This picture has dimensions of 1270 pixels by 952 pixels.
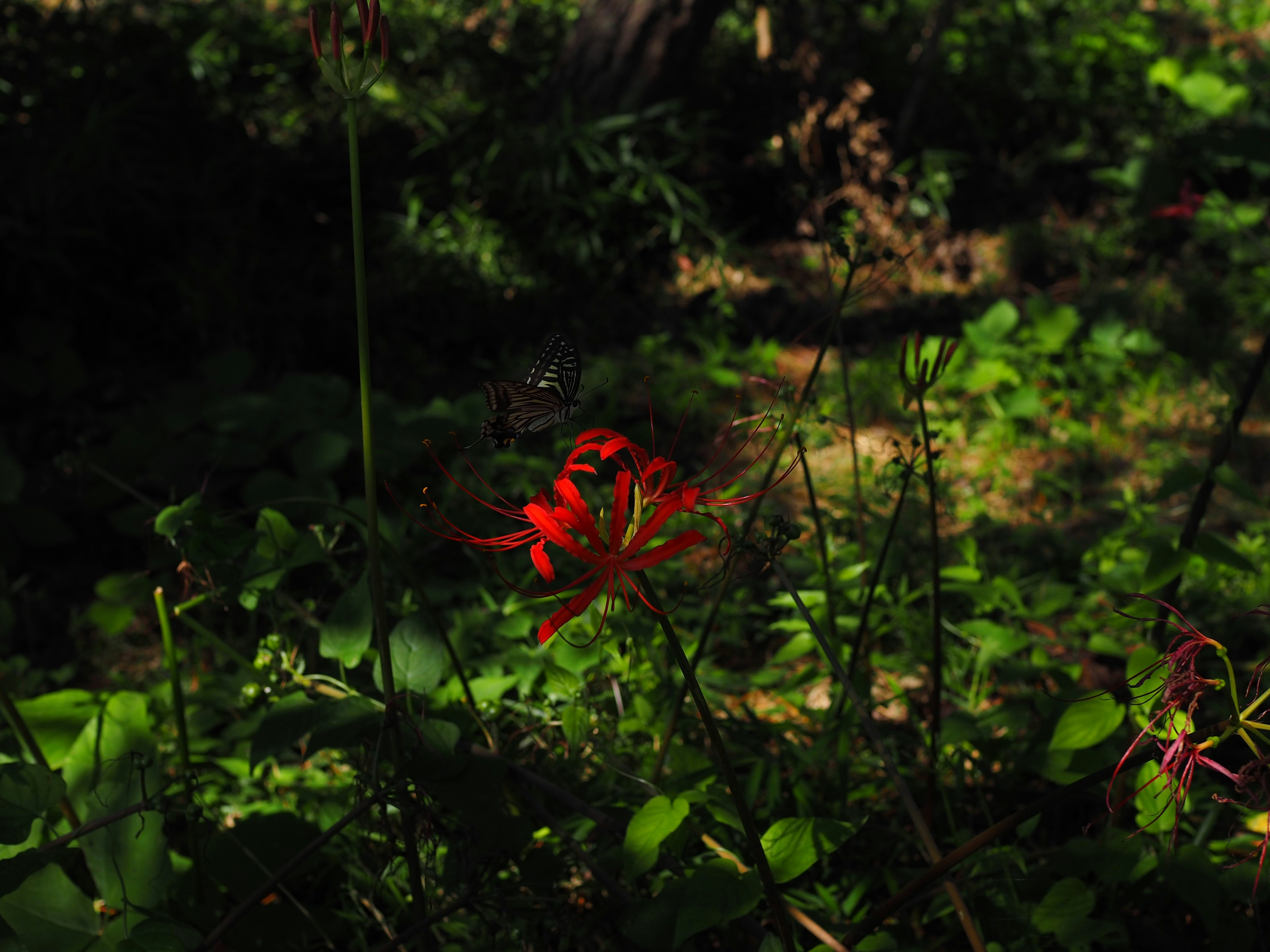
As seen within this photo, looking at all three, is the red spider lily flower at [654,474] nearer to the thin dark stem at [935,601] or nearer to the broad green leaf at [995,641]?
the thin dark stem at [935,601]

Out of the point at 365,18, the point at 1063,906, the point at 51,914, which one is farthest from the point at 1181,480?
the point at 51,914

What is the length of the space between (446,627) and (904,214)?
10.4 feet

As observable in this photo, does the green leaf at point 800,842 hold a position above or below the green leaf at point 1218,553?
below

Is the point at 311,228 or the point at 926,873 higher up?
the point at 311,228

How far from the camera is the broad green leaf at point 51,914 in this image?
4.00 feet

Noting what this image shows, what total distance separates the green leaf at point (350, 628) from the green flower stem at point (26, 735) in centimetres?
37

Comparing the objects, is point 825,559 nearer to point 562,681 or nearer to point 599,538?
point 562,681

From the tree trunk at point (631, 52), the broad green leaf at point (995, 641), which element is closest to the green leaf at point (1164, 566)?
the broad green leaf at point (995, 641)

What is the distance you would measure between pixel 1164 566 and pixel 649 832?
0.92 meters

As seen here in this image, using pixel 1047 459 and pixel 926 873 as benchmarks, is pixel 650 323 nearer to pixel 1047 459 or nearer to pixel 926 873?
pixel 1047 459

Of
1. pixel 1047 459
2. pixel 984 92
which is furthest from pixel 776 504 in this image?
pixel 984 92

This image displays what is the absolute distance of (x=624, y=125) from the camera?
4074 mm

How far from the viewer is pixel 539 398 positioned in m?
1.14

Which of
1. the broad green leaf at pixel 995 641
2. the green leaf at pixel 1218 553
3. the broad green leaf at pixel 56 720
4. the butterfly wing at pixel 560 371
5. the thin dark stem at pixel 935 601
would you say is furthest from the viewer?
the broad green leaf at pixel 995 641
